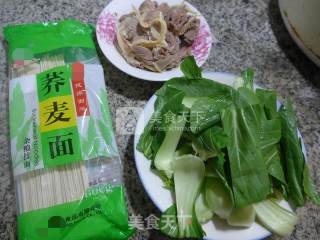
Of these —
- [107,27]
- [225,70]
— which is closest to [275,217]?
[225,70]

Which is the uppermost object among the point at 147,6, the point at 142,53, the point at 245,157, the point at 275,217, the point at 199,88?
the point at 147,6

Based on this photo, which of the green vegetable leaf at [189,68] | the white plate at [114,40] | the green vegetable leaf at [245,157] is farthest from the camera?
the white plate at [114,40]

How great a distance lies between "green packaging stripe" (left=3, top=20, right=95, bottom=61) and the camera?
77cm

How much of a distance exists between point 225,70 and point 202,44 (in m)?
0.10

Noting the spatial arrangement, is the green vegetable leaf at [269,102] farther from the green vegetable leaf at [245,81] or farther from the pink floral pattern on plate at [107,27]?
the pink floral pattern on plate at [107,27]

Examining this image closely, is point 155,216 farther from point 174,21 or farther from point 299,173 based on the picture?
point 174,21

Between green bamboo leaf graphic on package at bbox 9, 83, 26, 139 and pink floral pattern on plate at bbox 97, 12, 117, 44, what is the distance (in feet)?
0.73

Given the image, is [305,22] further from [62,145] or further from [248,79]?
[62,145]

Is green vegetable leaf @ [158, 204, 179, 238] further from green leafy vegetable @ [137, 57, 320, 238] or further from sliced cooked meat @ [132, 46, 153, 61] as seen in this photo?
sliced cooked meat @ [132, 46, 153, 61]

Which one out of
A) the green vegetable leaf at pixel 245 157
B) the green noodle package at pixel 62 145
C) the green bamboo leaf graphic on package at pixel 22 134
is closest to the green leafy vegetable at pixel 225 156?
the green vegetable leaf at pixel 245 157

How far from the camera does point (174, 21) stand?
2.74 ft

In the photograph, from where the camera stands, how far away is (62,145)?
0.64 meters

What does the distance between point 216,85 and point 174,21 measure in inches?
11.1

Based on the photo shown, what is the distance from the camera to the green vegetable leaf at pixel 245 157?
1.73 ft
